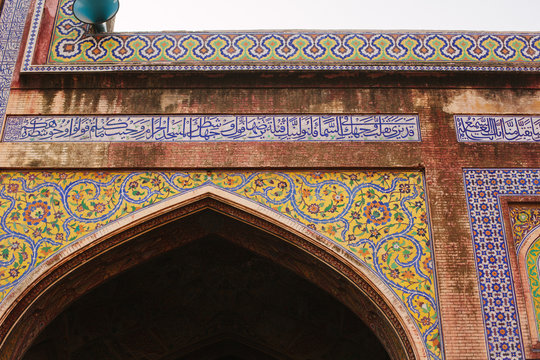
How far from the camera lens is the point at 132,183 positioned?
7.41 meters

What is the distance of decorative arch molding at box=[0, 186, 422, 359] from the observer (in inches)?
269

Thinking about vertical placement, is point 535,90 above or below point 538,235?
above

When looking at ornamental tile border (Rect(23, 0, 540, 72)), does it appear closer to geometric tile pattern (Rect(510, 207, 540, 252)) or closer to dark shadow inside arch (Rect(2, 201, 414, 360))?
geometric tile pattern (Rect(510, 207, 540, 252))

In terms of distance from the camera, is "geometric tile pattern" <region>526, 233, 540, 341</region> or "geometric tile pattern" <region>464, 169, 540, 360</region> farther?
"geometric tile pattern" <region>526, 233, 540, 341</region>

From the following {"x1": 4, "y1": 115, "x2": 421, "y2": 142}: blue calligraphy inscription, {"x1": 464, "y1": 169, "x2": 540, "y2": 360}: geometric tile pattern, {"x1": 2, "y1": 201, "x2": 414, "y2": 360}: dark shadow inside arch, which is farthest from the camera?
{"x1": 2, "y1": 201, "x2": 414, "y2": 360}: dark shadow inside arch

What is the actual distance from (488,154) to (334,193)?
149cm

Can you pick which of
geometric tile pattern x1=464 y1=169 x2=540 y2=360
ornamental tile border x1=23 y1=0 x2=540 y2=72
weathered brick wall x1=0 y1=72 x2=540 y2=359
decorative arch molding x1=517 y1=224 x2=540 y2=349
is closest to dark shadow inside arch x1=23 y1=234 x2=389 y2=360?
weathered brick wall x1=0 y1=72 x2=540 y2=359

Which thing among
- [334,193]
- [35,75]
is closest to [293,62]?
[334,193]

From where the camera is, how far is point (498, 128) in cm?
770

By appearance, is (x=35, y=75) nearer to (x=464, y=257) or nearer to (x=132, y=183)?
(x=132, y=183)

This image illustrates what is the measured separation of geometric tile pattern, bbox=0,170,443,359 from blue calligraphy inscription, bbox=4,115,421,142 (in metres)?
0.38

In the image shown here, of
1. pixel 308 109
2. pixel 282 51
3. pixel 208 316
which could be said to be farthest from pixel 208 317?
pixel 282 51

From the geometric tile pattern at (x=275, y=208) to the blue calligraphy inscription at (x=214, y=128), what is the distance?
38 centimetres

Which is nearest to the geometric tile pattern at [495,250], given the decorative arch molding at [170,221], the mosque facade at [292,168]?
the mosque facade at [292,168]
